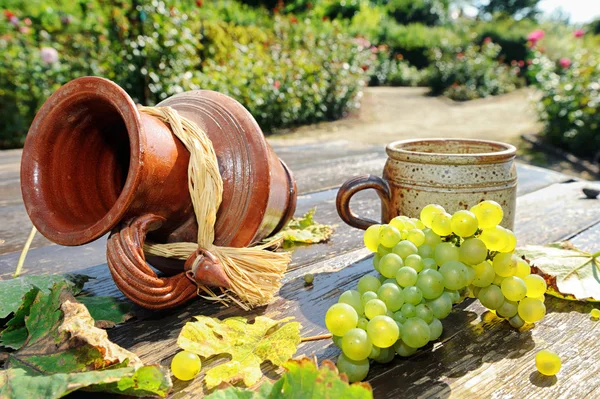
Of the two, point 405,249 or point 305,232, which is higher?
point 405,249

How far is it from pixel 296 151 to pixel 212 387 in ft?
6.83

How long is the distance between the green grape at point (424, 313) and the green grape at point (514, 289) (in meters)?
0.15

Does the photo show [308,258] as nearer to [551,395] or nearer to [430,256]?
[430,256]

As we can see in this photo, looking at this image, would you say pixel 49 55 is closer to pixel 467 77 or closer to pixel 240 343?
pixel 240 343

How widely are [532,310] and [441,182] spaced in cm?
33

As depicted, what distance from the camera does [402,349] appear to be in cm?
76

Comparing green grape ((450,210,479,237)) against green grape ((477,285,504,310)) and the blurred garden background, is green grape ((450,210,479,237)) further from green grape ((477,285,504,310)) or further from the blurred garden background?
the blurred garden background

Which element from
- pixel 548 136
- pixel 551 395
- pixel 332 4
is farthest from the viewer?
pixel 332 4

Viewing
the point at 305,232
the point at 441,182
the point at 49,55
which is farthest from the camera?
the point at 49,55

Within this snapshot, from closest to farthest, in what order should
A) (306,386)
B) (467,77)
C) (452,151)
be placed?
(306,386)
(452,151)
(467,77)

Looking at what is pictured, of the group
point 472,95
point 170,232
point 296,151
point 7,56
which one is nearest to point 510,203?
point 170,232

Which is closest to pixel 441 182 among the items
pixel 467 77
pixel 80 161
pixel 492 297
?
pixel 492 297

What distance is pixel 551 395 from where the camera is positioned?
69cm

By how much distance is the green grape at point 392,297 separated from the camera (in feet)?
2.54
